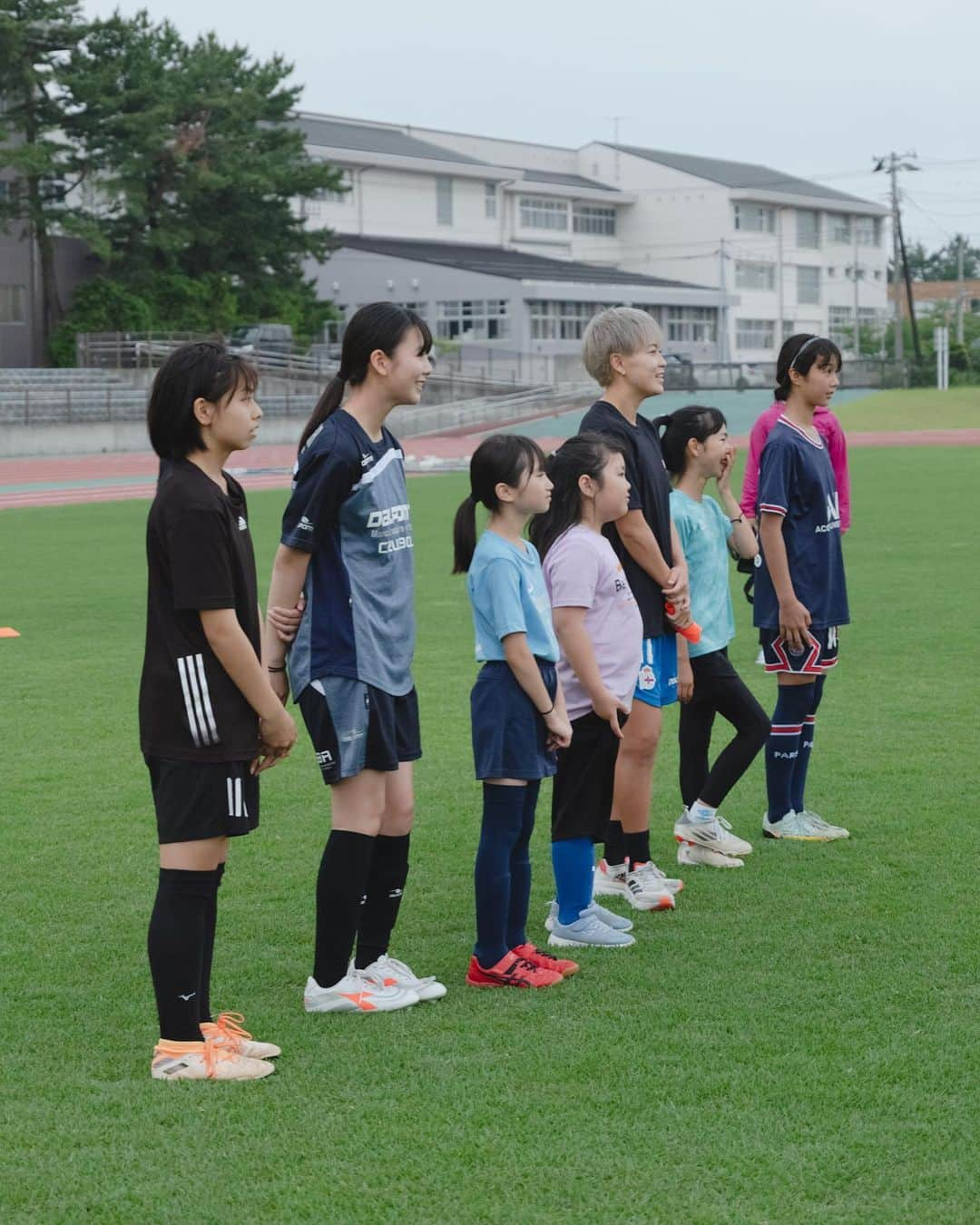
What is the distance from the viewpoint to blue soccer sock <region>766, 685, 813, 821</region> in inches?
235

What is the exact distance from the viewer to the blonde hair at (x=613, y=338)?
5117 mm

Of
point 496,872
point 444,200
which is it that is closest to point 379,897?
point 496,872

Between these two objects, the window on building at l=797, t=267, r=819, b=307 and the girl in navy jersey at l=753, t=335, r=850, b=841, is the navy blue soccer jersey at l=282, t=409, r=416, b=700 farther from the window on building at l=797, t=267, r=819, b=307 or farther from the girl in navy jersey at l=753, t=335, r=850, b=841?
the window on building at l=797, t=267, r=819, b=307

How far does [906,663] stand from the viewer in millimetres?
9547

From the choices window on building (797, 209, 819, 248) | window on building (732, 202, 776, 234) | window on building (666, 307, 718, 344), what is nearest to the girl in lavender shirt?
window on building (666, 307, 718, 344)

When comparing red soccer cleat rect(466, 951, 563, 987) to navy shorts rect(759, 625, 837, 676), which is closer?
red soccer cleat rect(466, 951, 563, 987)

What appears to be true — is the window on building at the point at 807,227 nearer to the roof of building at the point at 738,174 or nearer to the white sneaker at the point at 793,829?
the roof of building at the point at 738,174

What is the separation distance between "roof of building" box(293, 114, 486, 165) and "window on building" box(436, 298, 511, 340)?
26.2ft

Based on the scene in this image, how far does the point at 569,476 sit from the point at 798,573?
147 cm

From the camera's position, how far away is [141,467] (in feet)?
116

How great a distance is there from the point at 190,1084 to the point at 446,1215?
3.01 ft

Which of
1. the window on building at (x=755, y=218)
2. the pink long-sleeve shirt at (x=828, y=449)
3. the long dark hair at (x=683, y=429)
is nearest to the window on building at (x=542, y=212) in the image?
the window on building at (x=755, y=218)

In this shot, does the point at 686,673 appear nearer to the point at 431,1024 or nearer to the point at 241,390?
the point at 431,1024

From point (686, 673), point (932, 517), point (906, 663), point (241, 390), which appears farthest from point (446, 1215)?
point (932, 517)
